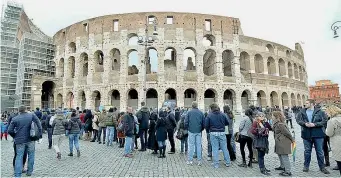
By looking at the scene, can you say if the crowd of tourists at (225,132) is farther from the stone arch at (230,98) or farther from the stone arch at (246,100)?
the stone arch at (246,100)

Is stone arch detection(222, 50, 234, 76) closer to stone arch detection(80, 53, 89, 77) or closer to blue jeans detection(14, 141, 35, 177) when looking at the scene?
stone arch detection(80, 53, 89, 77)

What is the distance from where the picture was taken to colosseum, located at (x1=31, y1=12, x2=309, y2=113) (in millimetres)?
26688

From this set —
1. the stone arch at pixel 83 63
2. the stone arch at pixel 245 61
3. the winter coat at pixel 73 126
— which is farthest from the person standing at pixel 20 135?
the stone arch at pixel 245 61

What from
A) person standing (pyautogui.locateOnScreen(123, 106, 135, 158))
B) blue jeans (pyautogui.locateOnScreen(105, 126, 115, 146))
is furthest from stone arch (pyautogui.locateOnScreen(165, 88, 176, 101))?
person standing (pyautogui.locateOnScreen(123, 106, 135, 158))

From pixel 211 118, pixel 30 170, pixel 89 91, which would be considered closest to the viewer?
pixel 30 170

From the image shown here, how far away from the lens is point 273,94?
31.9 m

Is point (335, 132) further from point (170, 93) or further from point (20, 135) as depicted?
point (170, 93)

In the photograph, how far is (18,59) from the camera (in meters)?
32.6

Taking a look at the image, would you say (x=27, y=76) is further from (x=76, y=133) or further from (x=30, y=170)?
(x=30, y=170)

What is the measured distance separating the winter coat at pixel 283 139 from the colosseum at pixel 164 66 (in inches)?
808

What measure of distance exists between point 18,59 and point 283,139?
36003 mm

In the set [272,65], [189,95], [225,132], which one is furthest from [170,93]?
[225,132]

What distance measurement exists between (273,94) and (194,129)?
28.0 meters

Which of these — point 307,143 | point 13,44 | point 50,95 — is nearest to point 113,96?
point 50,95
